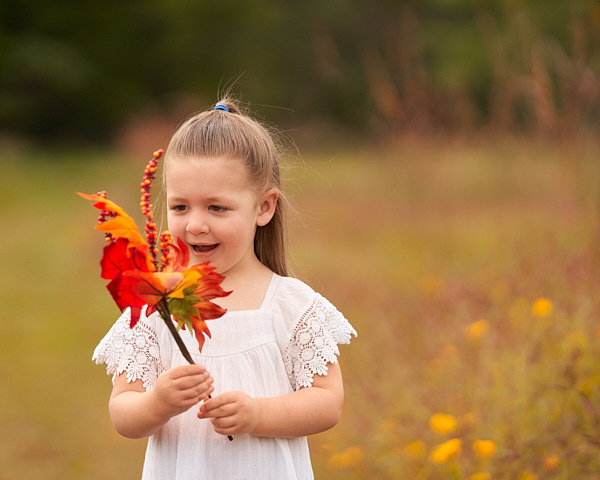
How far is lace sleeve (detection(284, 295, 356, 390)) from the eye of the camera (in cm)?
188

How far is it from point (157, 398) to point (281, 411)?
285 mm

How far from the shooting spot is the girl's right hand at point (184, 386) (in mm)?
1641

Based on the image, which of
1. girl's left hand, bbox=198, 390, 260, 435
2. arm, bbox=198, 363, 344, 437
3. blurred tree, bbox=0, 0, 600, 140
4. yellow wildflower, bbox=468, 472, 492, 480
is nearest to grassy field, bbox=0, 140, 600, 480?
yellow wildflower, bbox=468, 472, 492, 480

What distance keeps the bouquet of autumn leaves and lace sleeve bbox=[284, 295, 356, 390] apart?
0.34 metres

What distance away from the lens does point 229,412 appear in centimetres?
169

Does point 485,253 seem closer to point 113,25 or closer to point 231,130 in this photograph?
point 231,130

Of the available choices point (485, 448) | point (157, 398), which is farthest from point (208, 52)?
point (157, 398)

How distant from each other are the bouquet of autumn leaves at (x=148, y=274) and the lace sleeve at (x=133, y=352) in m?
0.27

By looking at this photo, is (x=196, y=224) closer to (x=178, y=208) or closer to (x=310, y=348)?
(x=178, y=208)

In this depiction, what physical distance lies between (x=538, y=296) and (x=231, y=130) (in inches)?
84.0

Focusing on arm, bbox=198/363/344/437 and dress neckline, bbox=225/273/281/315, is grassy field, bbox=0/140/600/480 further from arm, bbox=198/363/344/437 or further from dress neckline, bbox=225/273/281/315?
arm, bbox=198/363/344/437

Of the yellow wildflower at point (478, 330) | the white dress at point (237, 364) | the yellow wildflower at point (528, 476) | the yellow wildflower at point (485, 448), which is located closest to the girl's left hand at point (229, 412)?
the white dress at point (237, 364)

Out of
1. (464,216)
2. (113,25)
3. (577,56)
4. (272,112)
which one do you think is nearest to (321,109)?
(272,112)

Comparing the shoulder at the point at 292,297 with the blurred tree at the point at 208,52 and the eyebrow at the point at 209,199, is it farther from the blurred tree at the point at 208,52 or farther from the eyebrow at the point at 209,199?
the blurred tree at the point at 208,52
